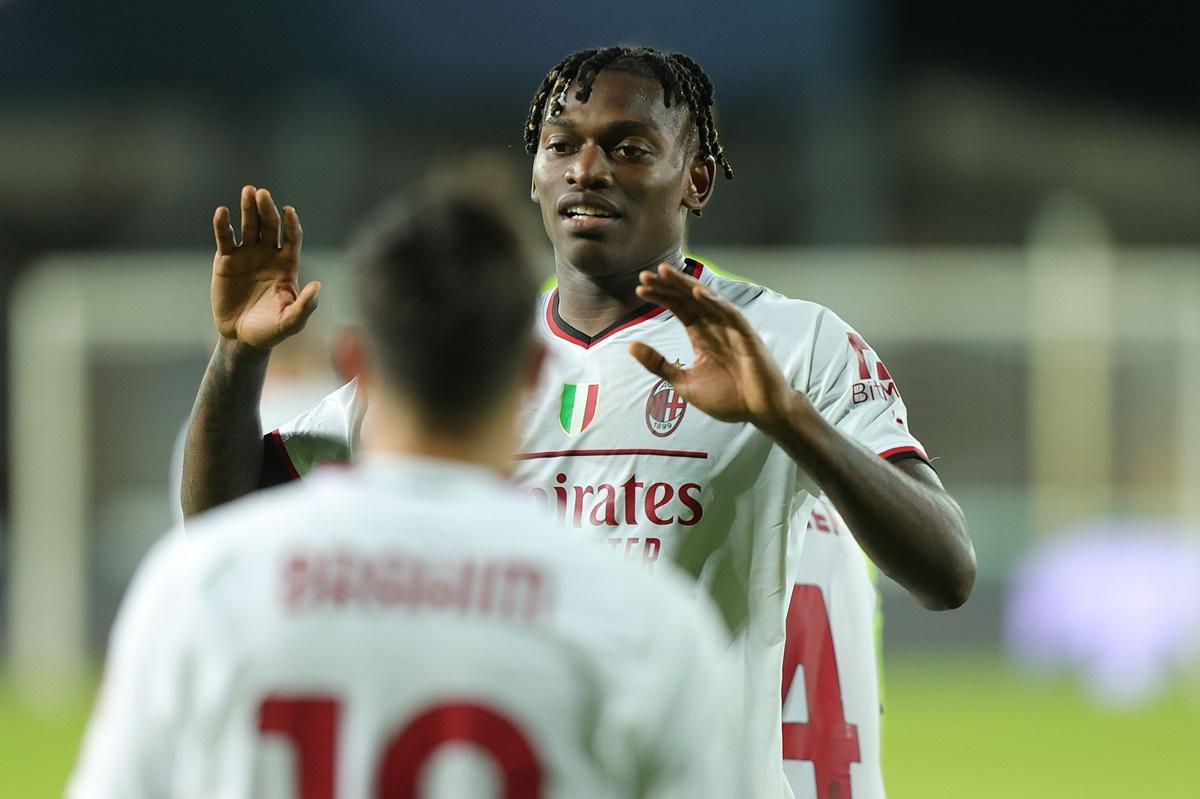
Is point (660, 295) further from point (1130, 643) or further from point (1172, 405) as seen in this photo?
point (1172, 405)

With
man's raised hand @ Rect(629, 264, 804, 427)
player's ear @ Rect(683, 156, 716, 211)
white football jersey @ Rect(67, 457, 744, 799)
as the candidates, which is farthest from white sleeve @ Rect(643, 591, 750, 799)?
player's ear @ Rect(683, 156, 716, 211)

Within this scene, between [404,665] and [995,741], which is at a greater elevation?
[404,665]

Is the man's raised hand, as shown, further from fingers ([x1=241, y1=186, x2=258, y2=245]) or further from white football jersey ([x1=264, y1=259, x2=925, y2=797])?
fingers ([x1=241, y1=186, x2=258, y2=245])

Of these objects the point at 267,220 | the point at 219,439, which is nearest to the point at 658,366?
the point at 267,220

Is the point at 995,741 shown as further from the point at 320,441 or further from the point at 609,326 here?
the point at 320,441

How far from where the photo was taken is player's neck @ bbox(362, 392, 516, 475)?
73.8 inches

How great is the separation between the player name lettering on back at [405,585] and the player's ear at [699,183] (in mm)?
1420

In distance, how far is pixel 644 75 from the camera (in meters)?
3.03

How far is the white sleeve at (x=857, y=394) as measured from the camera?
2775 mm

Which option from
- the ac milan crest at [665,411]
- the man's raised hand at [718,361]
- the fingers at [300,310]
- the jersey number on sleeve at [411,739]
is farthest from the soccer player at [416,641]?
the ac milan crest at [665,411]

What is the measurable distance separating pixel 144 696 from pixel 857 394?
1.35m

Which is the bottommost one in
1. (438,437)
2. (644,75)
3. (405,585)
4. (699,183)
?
(405,585)

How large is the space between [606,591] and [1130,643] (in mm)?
10726

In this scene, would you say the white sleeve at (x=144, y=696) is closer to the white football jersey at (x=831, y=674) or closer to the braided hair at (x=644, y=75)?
the braided hair at (x=644, y=75)
